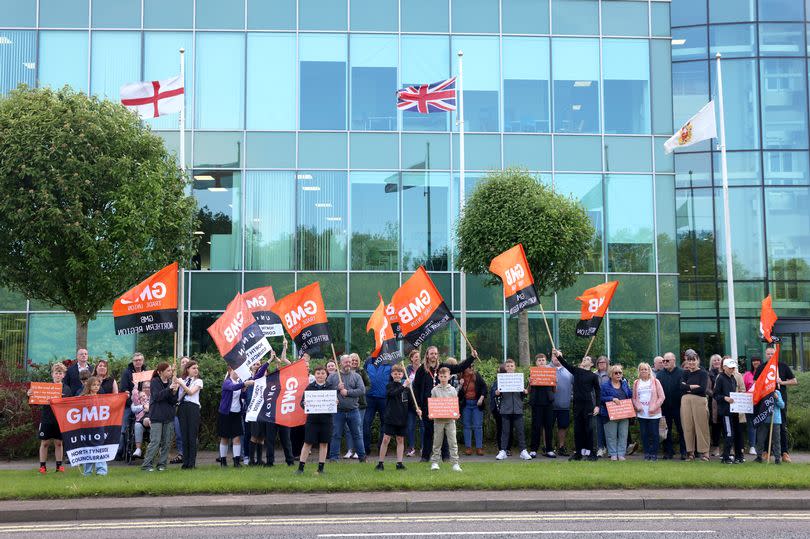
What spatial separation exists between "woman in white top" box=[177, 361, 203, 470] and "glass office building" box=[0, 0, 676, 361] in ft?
40.5

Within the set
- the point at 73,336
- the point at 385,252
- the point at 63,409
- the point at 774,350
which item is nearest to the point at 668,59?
the point at 385,252

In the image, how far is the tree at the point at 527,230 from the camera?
904 inches

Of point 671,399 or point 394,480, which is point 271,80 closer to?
point 671,399

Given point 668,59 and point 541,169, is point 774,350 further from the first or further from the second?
point 668,59

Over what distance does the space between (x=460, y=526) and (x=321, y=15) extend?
22.3 meters

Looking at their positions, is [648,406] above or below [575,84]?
below

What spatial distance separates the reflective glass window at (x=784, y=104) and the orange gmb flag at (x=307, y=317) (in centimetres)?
2551

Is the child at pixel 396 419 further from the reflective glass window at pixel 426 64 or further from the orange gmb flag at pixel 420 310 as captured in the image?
the reflective glass window at pixel 426 64

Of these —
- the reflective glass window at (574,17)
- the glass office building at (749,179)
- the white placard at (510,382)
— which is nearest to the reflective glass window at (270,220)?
the reflective glass window at (574,17)

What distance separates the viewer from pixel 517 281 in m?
16.8

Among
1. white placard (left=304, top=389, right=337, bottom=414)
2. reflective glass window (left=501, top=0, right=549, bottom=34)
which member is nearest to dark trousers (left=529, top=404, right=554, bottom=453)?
white placard (left=304, top=389, right=337, bottom=414)

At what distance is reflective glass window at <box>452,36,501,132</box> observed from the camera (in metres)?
28.9


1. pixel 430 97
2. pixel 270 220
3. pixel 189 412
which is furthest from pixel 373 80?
pixel 189 412

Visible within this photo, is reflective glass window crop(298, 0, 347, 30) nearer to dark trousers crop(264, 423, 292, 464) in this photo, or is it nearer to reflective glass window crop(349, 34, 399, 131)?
reflective glass window crop(349, 34, 399, 131)
